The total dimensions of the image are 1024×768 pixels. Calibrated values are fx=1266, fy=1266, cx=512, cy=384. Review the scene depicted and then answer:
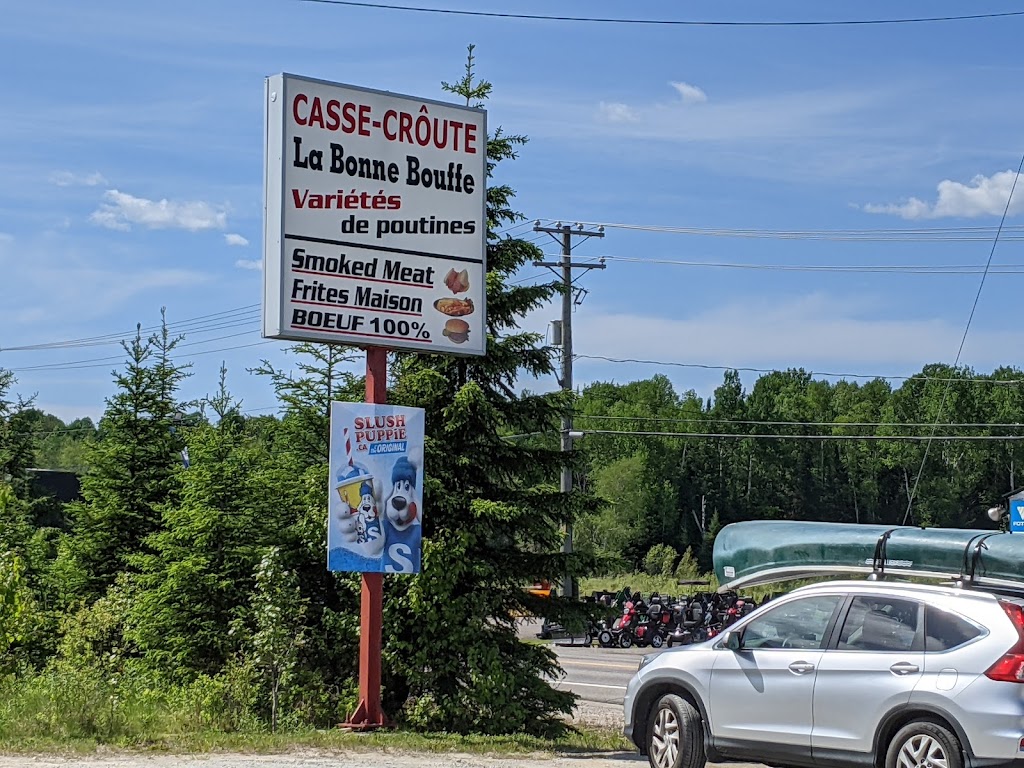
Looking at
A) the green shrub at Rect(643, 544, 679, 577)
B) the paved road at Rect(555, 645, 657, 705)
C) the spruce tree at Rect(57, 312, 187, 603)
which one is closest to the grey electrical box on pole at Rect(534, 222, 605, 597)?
the paved road at Rect(555, 645, 657, 705)

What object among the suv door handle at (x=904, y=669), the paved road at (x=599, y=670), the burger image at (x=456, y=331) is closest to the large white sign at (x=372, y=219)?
the burger image at (x=456, y=331)

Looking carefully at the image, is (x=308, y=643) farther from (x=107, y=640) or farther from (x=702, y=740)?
(x=702, y=740)

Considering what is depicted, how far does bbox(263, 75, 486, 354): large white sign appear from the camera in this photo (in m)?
14.2

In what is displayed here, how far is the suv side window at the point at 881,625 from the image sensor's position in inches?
364

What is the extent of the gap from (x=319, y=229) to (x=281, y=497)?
13.7 feet

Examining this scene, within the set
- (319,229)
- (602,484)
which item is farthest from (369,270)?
(602,484)

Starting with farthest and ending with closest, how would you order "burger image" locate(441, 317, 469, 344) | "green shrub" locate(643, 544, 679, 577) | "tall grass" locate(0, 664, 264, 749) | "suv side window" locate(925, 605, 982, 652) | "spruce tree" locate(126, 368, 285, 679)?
1. "green shrub" locate(643, 544, 679, 577)
2. "spruce tree" locate(126, 368, 285, 679)
3. "burger image" locate(441, 317, 469, 344)
4. "tall grass" locate(0, 664, 264, 749)
5. "suv side window" locate(925, 605, 982, 652)

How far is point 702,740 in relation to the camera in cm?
1055

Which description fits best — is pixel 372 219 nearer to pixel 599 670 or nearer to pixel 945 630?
pixel 945 630

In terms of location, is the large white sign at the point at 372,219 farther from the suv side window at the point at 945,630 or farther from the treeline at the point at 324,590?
the suv side window at the point at 945,630

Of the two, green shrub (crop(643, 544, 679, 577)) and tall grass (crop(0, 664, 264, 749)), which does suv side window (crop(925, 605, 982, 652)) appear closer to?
tall grass (crop(0, 664, 264, 749))

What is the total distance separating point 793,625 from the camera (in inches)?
400

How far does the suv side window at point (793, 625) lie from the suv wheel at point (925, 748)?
102 centimetres

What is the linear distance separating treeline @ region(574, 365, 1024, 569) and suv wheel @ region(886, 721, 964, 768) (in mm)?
87195
